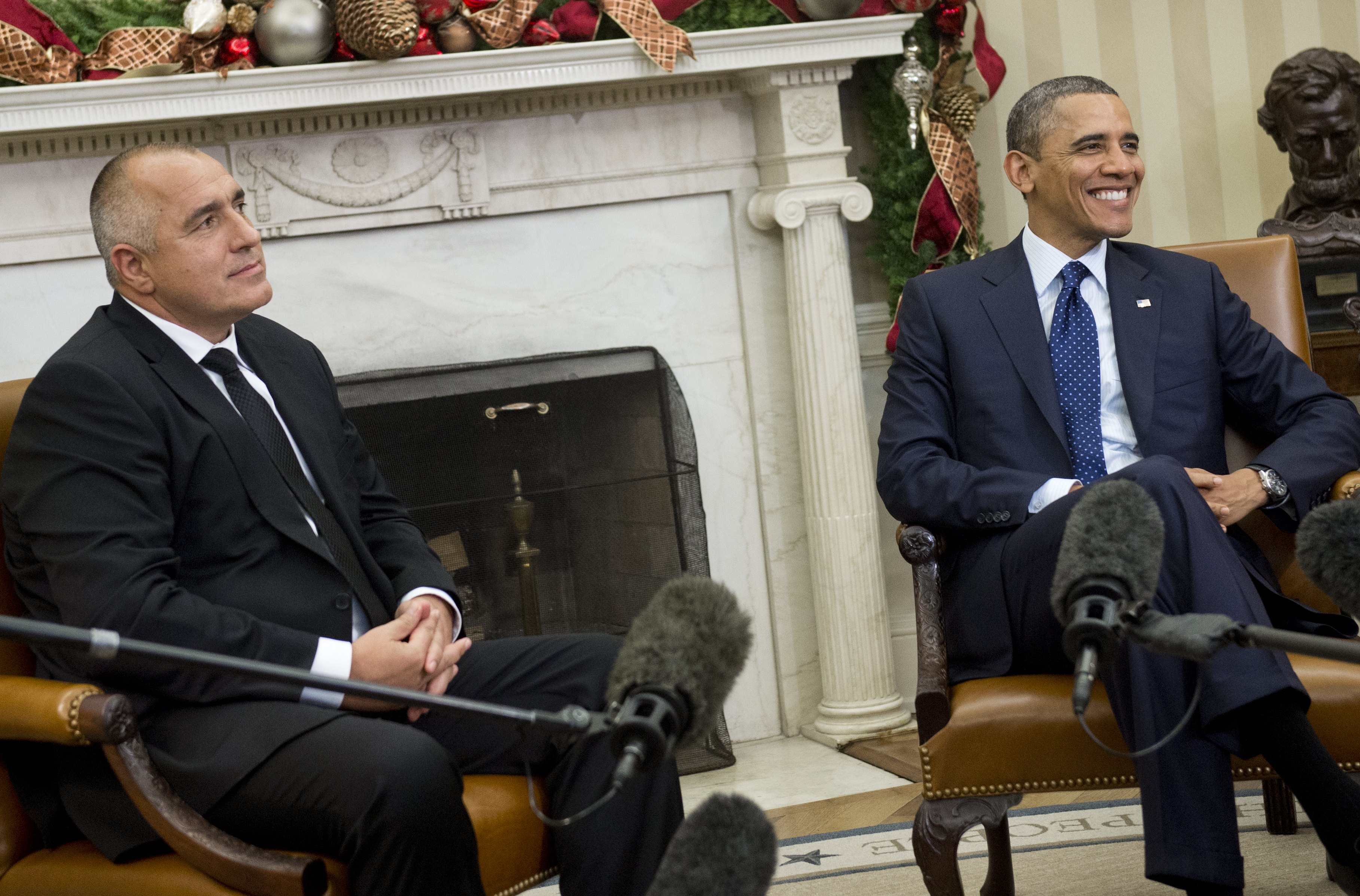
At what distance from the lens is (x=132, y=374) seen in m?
1.86

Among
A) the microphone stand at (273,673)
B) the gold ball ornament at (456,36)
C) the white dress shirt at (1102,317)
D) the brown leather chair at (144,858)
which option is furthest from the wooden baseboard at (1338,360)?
the microphone stand at (273,673)

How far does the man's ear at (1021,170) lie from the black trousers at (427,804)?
1.36m

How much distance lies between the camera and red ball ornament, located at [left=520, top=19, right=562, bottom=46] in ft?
10.6

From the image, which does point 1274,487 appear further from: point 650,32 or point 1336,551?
point 650,32

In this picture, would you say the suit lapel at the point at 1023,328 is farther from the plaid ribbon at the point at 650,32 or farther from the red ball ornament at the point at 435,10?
the red ball ornament at the point at 435,10

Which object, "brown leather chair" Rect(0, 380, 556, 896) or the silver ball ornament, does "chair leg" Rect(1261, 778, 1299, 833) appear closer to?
"brown leather chair" Rect(0, 380, 556, 896)

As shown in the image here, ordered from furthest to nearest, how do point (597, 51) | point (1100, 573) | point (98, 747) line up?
point (597, 51) → point (98, 747) → point (1100, 573)

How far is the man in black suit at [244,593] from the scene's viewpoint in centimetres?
164

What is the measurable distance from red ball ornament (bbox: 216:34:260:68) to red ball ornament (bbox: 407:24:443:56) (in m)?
0.35

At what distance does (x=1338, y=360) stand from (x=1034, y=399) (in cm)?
146

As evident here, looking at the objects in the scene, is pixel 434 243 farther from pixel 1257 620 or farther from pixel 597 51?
pixel 1257 620

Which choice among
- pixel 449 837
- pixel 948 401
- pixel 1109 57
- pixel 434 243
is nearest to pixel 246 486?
pixel 449 837

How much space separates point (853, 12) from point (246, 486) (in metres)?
2.19

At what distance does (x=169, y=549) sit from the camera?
5.79 feet
